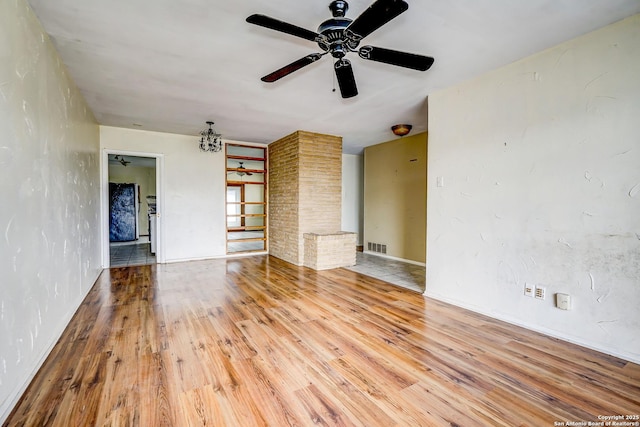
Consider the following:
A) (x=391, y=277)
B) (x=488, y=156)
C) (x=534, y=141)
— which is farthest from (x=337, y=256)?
(x=534, y=141)

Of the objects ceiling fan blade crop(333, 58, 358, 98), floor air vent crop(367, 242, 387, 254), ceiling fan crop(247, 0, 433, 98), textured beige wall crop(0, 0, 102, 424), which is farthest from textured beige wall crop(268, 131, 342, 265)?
textured beige wall crop(0, 0, 102, 424)

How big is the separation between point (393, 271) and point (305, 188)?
2.22 metres

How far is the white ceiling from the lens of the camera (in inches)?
81.2

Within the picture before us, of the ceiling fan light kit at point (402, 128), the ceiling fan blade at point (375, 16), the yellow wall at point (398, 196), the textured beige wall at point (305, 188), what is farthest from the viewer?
the yellow wall at point (398, 196)

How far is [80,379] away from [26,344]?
40cm

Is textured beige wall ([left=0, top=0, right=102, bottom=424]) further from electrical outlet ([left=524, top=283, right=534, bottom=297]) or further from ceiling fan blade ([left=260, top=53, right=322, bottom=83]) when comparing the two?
electrical outlet ([left=524, top=283, right=534, bottom=297])

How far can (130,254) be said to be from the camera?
21.7ft

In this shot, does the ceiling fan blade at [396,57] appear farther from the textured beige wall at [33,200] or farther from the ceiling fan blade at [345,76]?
the textured beige wall at [33,200]

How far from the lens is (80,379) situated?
1.92 meters

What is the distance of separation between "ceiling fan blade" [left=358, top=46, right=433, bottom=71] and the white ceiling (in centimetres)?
26

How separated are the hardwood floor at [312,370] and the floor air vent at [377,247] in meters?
3.23

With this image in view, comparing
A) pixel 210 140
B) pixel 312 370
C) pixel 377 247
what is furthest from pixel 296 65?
pixel 377 247

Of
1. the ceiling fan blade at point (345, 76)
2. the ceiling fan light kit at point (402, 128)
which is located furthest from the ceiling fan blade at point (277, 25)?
the ceiling fan light kit at point (402, 128)

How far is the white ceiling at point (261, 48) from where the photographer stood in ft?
6.77
